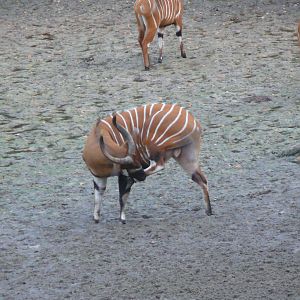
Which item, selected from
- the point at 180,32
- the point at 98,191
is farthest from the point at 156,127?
the point at 180,32

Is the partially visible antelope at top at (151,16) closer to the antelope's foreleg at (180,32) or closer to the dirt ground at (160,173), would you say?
the antelope's foreleg at (180,32)

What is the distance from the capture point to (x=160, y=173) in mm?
8070

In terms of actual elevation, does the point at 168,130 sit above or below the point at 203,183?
above

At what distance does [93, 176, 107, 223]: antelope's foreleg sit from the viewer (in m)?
6.77

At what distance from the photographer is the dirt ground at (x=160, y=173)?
19.3ft

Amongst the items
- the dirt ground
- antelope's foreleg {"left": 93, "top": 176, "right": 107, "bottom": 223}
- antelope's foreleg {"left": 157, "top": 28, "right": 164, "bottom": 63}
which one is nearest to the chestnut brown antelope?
antelope's foreleg {"left": 93, "top": 176, "right": 107, "bottom": 223}

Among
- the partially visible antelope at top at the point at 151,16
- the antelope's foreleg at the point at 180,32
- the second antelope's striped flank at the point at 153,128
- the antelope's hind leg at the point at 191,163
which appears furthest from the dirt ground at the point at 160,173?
the second antelope's striped flank at the point at 153,128

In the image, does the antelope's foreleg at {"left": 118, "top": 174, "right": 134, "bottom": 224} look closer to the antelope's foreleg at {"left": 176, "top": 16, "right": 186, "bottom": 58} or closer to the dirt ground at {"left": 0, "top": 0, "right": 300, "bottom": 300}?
the dirt ground at {"left": 0, "top": 0, "right": 300, "bottom": 300}

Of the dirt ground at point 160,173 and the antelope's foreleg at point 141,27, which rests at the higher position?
the antelope's foreleg at point 141,27

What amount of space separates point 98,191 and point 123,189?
0.62 feet

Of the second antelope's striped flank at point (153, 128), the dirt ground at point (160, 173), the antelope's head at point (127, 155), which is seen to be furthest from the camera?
the second antelope's striped flank at point (153, 128)

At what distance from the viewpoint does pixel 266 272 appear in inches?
230

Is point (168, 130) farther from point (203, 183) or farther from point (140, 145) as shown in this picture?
point (203, 183)

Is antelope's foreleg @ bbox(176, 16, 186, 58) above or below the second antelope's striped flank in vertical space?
below
